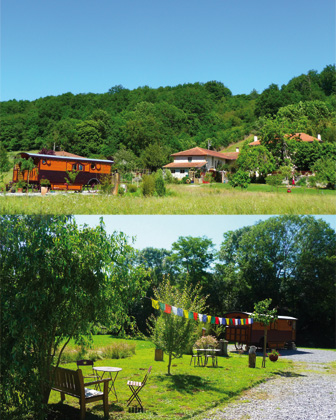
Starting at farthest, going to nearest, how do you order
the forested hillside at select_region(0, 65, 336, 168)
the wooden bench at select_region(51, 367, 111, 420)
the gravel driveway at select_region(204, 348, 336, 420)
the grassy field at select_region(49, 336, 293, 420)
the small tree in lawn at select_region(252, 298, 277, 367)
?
the small tree in lawn at select_region(252, 298, 277, 367) → the forested hillside at select_region(0, 65, 336, 168) → the gravel driveway at select_region(204, 348, 336, 420) → the grassy field at select_region(49, 336, 293, 420) → the wooden bench at select_region(51, 367, 111, 420)

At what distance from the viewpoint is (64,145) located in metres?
15.3

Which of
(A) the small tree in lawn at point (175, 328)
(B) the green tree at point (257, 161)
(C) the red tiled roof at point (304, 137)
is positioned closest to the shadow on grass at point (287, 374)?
(A) the small tree in lawn at point (175, 328)

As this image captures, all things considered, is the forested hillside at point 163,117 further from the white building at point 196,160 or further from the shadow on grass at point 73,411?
the shadow on grass at point 73,411

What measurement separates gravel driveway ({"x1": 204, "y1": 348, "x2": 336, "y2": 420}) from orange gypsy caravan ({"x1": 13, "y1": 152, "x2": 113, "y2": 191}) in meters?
Answer: 7.97

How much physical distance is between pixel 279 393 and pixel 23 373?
761 cm

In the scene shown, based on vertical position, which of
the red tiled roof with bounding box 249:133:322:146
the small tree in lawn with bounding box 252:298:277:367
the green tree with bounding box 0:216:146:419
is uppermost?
the red tiled roof with bounding box 249:133:322:146

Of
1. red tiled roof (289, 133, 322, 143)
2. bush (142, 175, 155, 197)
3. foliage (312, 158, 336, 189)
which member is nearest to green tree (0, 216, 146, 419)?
bush (142, 175, 155, 197)

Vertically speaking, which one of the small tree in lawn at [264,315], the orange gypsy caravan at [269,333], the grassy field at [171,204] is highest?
the grassy field at [171,204]

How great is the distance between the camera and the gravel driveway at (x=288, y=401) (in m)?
9.25

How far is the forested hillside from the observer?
15641 mm

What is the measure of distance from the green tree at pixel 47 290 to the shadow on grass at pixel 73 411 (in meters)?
0.50

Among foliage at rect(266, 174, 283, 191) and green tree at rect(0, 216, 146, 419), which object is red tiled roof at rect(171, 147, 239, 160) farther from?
green tree at rect(0, 216, 146, 419)

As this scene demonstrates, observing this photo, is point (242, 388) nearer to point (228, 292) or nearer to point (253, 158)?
point (253, 158)

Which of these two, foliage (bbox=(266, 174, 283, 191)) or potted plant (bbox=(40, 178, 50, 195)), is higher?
foliage (bbox=(266, 174, 283, 191))
